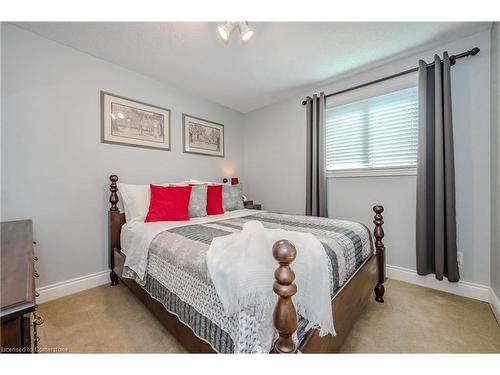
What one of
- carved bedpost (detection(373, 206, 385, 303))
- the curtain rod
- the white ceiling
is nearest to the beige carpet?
carved bedpost (detection(373, 206, 385, 303))

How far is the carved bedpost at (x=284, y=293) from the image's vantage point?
0.71m

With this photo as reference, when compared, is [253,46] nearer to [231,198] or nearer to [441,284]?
[231,198]

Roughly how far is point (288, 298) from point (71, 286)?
2.36 meters

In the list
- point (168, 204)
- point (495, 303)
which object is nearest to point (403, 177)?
point (495, 303)

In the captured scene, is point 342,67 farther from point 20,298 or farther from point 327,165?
point 20,298

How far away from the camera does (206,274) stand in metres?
1.03

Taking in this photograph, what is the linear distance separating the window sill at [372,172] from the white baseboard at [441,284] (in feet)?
3.45

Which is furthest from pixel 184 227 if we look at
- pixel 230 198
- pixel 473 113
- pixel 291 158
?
pixel 473 113

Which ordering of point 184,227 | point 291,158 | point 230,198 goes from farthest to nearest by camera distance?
point 291,158 → point 230,198 → point 184,227

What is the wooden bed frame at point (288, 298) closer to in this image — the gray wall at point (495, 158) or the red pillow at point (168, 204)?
the red pillow at point (168, 204)

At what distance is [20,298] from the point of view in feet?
1.79
